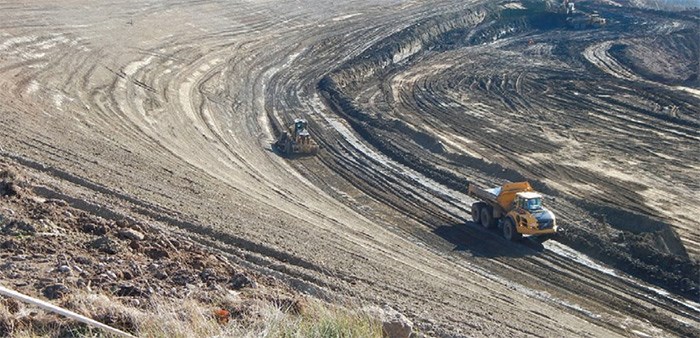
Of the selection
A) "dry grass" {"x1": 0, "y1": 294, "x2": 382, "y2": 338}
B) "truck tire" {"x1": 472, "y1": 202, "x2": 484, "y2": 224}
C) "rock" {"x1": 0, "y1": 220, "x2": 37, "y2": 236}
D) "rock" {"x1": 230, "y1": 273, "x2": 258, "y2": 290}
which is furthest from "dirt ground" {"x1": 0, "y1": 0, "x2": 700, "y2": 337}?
"dry grass" {"x1": 0, "y1": 294, "x2": 382, "y2": 338}

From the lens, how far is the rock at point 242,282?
12.3 metres

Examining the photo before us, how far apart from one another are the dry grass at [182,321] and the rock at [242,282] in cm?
252

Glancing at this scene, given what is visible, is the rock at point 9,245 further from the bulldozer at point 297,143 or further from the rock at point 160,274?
the bulldozer at point 297,143

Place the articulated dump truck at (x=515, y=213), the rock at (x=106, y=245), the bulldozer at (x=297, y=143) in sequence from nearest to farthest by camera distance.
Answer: the rock at (x=106, y=245) → the articulated dump truck at (x=515, y=213) → the bulldozer at (x=297, y=143)

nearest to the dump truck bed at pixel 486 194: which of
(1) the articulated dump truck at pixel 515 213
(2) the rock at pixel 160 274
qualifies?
(1) the articulated dump truck at pixel 515 213

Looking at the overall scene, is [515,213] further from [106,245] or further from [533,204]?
[106,245]

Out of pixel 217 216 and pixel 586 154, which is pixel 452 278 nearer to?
pixel 217 216

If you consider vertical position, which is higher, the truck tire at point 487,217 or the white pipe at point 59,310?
the white pipe at point 59,310

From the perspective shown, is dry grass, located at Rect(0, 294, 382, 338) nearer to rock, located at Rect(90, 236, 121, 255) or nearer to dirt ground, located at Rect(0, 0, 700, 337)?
rock, located at Rect(90, 236, 121, 255)

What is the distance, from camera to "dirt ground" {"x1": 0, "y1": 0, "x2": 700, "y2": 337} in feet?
61.6

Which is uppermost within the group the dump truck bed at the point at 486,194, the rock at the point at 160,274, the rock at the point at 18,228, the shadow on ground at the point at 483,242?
the rock at the point at 18,228

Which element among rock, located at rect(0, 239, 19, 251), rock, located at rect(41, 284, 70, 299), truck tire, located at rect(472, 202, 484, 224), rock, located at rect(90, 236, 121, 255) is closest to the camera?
rock, located at rect(41, 284, 70, 299)

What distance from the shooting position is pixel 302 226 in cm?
2100

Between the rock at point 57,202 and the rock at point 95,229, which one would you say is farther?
the rock at point 57,202
